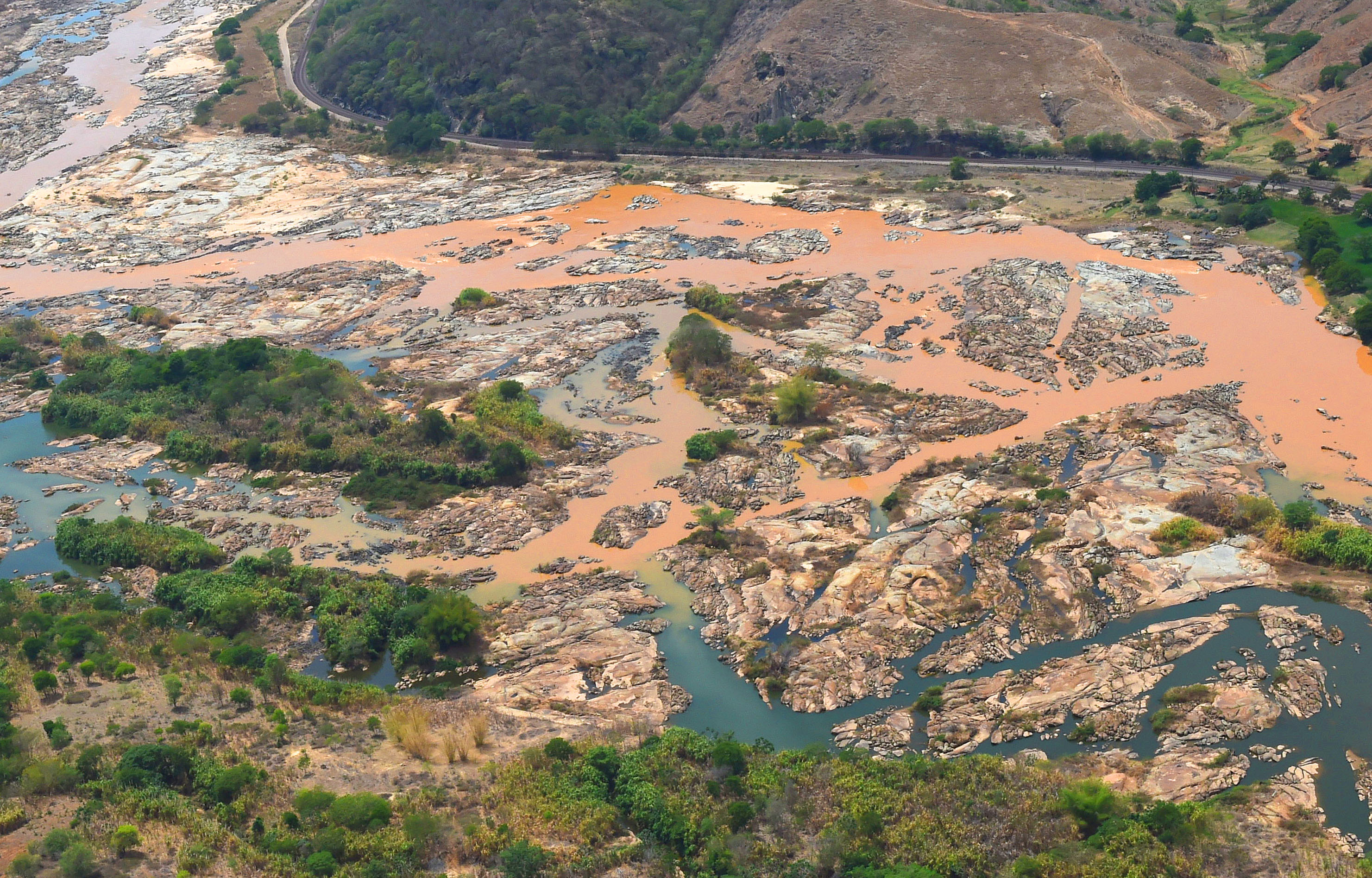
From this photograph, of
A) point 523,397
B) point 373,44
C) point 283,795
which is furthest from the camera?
point 373,44

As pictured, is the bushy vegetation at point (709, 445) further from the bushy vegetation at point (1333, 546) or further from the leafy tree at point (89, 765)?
the leafy tree at point (89, 765)

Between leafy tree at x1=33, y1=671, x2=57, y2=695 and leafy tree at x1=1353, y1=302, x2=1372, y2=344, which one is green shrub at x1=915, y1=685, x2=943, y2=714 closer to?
leafy tree at x1=33, y1=671, x2=57, y2=695

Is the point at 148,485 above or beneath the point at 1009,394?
beneath

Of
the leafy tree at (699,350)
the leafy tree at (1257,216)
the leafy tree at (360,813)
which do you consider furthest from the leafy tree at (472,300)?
the leafy tree at (1257,216)

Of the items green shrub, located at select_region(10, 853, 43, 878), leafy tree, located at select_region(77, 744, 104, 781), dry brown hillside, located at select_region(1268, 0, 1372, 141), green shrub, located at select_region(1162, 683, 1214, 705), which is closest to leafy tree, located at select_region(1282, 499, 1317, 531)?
green shrub, located at select_region(1162, 683, 1214, 705)

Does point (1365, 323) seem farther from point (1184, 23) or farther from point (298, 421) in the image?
point (1184, 23)

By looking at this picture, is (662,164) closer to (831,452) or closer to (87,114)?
(831,452)

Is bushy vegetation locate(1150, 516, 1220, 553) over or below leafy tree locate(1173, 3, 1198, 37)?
below

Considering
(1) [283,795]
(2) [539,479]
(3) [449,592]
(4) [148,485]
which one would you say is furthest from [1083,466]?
(4) [148,485]
